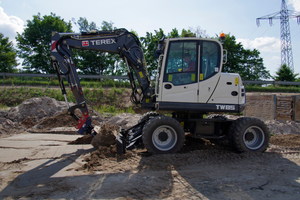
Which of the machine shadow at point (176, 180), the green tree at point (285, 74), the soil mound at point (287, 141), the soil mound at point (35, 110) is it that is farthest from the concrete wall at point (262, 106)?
the green tree at point (285, 74)

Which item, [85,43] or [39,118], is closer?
[85,43]

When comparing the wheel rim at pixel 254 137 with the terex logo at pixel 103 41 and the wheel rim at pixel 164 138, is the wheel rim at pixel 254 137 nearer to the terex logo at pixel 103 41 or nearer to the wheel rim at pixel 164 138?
the wheel rim at pixel 164 138

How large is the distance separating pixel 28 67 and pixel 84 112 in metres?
25.6

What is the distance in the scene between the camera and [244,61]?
24781mm

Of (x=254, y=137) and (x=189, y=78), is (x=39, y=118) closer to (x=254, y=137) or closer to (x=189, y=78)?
(x=189, y=78)

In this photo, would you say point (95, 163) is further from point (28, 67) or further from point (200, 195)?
point (28, 67)

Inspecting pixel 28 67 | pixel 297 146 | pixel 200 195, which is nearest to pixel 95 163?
pixel 200 195

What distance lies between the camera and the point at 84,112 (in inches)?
243

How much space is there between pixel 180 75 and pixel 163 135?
157 cm

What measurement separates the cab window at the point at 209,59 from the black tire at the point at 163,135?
143cm

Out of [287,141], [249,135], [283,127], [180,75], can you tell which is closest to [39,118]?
[180,75]

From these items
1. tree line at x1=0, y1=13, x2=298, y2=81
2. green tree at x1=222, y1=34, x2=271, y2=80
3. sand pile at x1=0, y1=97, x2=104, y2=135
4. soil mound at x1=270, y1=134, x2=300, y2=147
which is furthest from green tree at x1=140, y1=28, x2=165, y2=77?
soil mound at x1=270, y1=134, x2=300, y2=147

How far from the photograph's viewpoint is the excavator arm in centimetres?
594

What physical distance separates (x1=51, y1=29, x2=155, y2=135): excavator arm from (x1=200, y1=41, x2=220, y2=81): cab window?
166 cm
